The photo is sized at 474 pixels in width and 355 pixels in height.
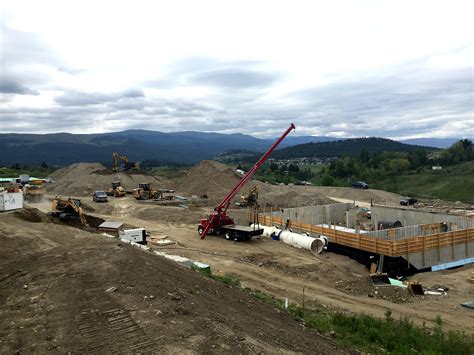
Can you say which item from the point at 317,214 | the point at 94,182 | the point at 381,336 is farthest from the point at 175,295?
the point at 94,182

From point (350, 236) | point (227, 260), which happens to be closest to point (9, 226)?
point (227, 260)

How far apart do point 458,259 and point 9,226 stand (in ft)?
81.6

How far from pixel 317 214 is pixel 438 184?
56387mm

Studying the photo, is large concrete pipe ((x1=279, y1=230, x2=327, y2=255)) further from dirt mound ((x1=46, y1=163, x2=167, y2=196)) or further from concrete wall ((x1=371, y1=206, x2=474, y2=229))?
dirt mound ((x1=46, y1=163, x2=167, y2=196))

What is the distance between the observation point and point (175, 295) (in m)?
10.2

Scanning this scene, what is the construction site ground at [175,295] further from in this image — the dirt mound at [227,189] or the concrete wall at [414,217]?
the dirt mound at [227,189]

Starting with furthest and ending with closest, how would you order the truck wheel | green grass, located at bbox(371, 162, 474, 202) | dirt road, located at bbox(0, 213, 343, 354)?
green grass, located at bbox(371, 162, 474, 202) → the truck wheel → dirt road, located at bbox(0, 213, 343, 354)

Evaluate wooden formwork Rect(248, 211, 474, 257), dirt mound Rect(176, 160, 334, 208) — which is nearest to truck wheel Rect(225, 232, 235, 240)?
wooden formwork Rect(248, 211, 474, 257)

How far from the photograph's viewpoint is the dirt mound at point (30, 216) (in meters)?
26.5

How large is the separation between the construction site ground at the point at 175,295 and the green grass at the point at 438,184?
5571cm

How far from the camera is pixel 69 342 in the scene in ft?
24.7

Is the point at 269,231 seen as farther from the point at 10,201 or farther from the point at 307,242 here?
the point at 10,201

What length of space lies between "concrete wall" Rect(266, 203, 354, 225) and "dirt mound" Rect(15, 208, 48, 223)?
17.0m

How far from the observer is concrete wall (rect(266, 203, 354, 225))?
33.9 meters
